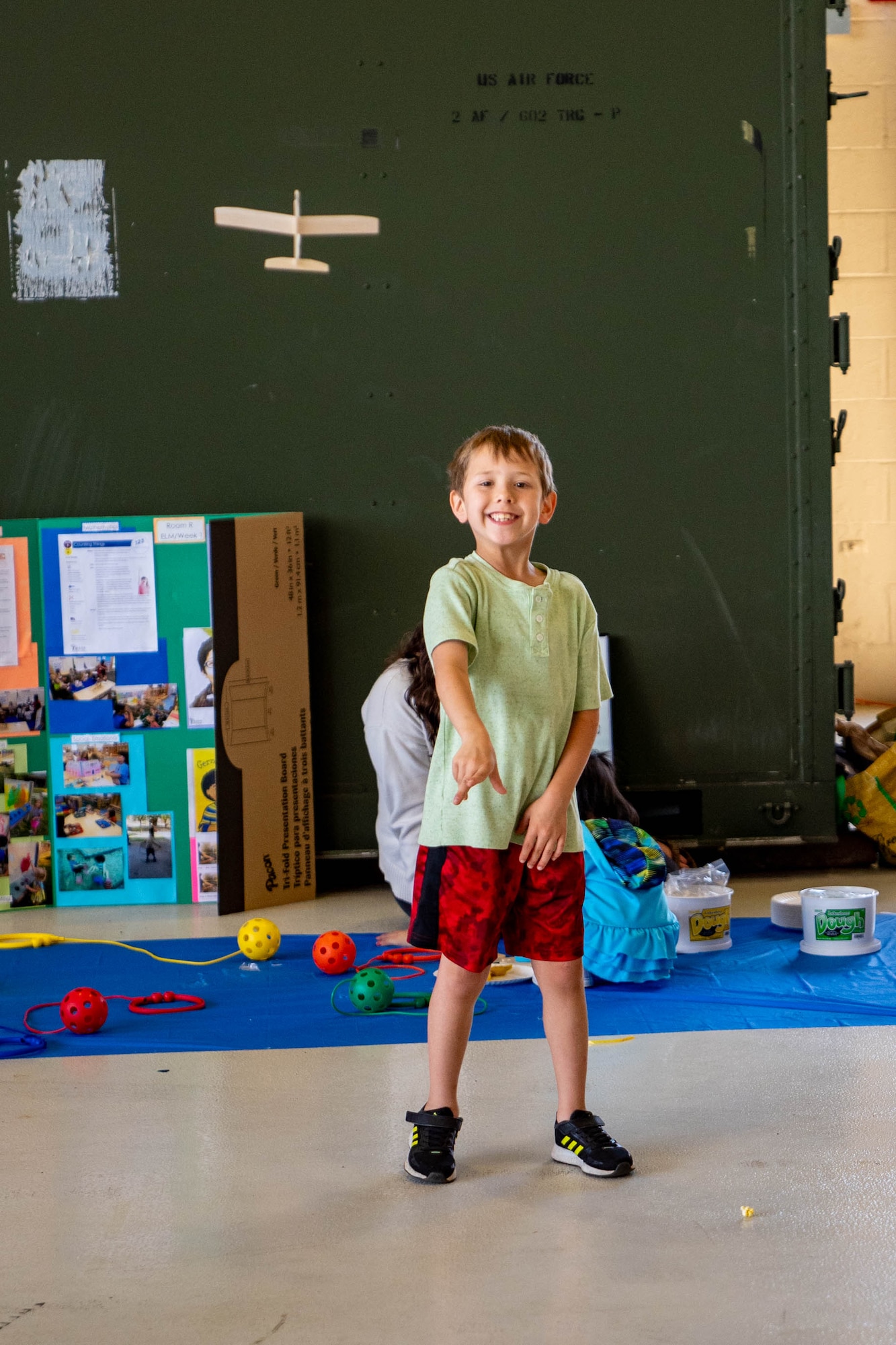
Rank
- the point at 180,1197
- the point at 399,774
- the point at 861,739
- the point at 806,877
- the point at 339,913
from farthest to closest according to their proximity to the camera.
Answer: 1. the point at 861,739
2. the point at 806,877
3. the point at 339,913
4. the point at 399,774
5. the point at 180,1197

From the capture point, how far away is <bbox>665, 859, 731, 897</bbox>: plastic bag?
403 cm

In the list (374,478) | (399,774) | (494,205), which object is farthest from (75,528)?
(494,205)

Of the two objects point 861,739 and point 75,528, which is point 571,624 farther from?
point 861,739

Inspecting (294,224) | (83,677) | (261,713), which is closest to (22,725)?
(83,677)

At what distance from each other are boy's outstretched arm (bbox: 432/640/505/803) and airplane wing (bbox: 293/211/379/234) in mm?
2792

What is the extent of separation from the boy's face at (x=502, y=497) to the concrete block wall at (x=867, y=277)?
6.35 metres

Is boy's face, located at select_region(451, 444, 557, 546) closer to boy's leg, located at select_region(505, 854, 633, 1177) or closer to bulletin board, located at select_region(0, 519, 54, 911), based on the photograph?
boy's leg, located at select_region(505, 854, 633, 1177)

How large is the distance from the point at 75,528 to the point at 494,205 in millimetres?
1873

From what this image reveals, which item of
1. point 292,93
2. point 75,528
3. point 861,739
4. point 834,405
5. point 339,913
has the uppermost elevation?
point 292,93

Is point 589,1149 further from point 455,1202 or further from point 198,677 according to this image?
point 198,677

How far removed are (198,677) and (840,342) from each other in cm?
261

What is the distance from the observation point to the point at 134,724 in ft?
15.3

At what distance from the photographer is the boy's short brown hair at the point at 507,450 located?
2.37 m

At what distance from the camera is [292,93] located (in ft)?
15.0
